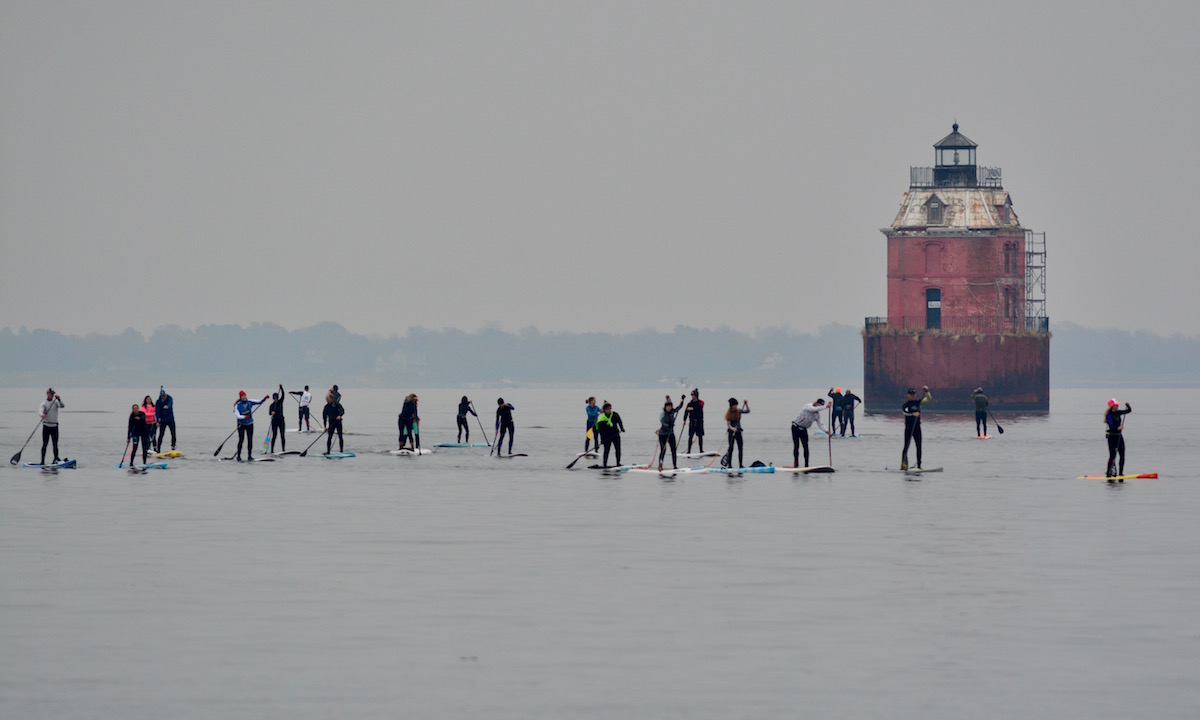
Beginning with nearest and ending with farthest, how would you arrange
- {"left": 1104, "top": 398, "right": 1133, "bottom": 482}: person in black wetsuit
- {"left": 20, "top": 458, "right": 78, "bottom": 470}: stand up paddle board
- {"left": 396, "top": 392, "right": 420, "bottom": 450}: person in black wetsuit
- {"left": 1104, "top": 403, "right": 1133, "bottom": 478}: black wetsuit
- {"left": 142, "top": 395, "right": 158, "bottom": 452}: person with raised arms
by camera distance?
1. {"left": 1104, "top": 398, "right": 1133, "bottom": 482}: person in black wetsuit
2. {"left": 1104, "top": 403, "right": 1133, "bottom": 478}: black wetsuit
3. {"left": 20, "top": 458, "right": 78, "bottom": 470}: stand up paddle board
4. {"left": 142, "top": 395, "right": 158, "bottom": 452}: person with raised arms
5. {"left": 396, "top": 392, "right": 420, "bottom": 450}: person in black wetsuit

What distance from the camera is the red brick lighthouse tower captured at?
10969 cm

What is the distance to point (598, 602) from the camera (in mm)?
18156

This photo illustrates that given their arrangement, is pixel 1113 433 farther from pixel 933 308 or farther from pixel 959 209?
pixel 959 209

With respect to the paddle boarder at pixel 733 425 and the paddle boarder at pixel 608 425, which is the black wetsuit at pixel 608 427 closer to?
the paddle boarder at pixel 608 425

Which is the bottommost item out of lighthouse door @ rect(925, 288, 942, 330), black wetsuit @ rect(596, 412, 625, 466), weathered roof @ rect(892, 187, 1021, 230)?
black wetsuit @ rect(596, 412, 625, 466)

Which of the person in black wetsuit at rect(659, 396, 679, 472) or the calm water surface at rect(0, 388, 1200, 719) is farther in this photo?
the person in black wetsuit at rect(659, 396, 679, 472)

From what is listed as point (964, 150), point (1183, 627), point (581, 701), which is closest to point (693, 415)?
point (1183, 627)

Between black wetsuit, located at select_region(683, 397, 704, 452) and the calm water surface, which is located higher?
black wetsuit, located at select_region(683, 397, 704, 452)

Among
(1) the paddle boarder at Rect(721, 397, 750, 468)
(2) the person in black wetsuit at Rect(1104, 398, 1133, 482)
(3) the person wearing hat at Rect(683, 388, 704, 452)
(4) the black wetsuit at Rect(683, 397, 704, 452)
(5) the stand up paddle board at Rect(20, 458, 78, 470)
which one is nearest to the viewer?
(2) the person in black wetsuit at Rect(1104, 398, 1133, 482)

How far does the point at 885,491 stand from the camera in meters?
35.2

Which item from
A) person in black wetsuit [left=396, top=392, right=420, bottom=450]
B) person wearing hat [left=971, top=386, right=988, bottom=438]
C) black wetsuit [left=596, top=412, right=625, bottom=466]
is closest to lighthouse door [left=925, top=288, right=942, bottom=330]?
person wearing hat [left=971, top=386, right=988, bottom=438]

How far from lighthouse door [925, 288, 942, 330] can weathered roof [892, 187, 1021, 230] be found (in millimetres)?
4282

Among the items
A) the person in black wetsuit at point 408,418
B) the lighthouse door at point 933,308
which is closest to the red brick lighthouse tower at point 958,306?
the lighthouse door at point 933,308

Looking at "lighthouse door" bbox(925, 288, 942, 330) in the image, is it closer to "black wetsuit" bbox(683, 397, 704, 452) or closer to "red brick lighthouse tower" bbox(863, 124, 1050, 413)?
"red brick lighthouse tower" bbox(863, 124, 1050, 413)
